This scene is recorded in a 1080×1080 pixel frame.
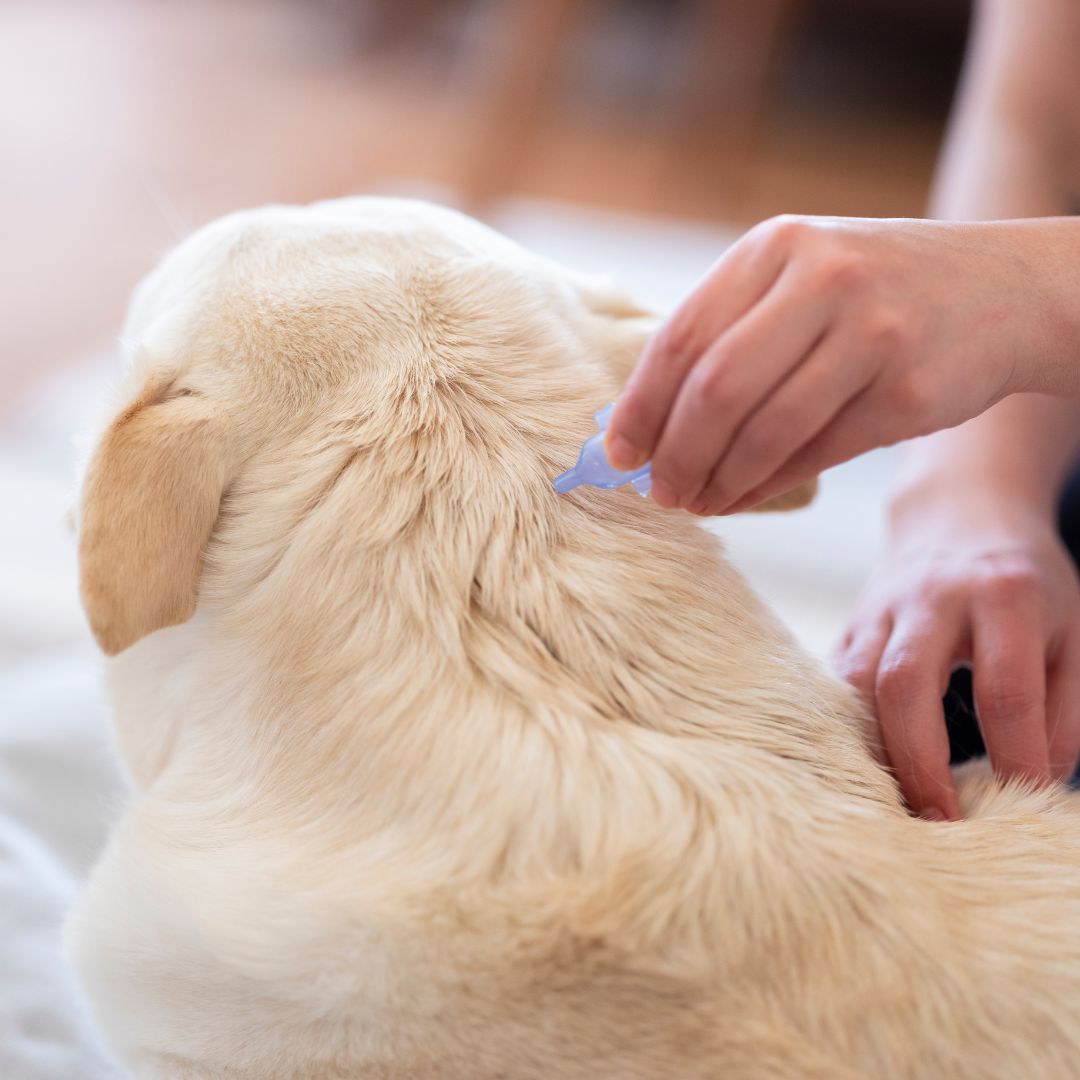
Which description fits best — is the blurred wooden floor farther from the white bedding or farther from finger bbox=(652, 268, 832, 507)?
finger bbox=(652, 268, 832, 507)

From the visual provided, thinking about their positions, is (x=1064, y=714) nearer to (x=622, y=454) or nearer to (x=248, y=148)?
(x=622, y=454)

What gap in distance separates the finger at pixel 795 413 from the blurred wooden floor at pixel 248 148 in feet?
6.53

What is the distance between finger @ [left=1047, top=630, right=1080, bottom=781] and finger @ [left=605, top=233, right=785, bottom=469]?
1.59ft

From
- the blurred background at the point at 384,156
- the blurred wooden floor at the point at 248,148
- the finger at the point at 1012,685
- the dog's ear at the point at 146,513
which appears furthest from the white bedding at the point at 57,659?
the blurred wooden floor at the point at 248,148

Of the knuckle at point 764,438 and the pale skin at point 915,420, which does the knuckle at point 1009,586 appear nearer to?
the pale skin at point 915,420

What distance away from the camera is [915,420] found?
72 centimetres

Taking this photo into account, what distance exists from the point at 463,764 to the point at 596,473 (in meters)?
0.20

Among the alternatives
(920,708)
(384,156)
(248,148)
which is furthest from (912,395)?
(248,148)

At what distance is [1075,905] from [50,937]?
0.91 metres

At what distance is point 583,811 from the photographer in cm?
73

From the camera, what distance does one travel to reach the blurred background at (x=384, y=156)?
1557 mm

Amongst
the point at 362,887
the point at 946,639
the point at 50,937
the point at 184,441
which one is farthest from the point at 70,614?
the point at 946,639

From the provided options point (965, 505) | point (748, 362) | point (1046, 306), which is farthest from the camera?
point (965, 505)

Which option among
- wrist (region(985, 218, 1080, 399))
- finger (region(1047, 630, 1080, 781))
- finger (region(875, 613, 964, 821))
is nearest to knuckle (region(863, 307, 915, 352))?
wrist (region(985, 218, 1080, 399))
